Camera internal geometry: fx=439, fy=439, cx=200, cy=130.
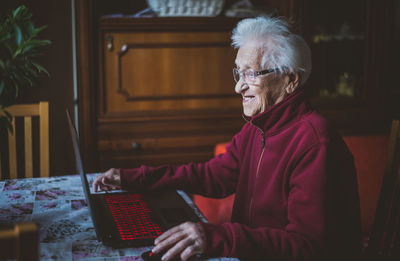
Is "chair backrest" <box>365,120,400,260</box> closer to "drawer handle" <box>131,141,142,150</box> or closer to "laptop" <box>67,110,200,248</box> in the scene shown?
"laptop" <box>67,110,200,248</box>

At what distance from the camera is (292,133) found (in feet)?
3.86

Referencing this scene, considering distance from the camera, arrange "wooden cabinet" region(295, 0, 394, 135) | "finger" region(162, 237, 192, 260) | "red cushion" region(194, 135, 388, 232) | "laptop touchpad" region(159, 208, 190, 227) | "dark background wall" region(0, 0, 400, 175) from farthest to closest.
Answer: "wooden cabinet" region(295, 0, 394, 135)
"dark background wall" region(0, 0, 400, 175)
"red cushion" region(194, 135, 388, 232)
"laptop touchpad" region(159, 208, 190, 227)
"finger" region(162, 237, 192, 260)

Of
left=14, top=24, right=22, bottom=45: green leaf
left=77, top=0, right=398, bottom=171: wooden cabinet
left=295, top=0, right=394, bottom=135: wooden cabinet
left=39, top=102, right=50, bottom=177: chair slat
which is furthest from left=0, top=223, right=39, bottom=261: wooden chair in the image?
left=295, top=0, right=394, bottom=135: wooden cabinet

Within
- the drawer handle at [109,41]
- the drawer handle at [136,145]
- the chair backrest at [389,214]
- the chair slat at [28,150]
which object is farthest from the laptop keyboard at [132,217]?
the drawer handle at [109,41]

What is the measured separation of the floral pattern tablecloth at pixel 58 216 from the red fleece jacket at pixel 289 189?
16cm

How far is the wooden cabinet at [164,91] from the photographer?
2.48 m

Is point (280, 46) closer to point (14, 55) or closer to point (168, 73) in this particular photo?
point (14, 55)

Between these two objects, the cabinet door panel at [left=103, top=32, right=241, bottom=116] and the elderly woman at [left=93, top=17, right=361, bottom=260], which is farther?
the cabinet door panel at [left=103, top=32, right=241, bottom=116]

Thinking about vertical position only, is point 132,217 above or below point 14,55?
below

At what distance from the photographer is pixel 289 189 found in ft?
3.75

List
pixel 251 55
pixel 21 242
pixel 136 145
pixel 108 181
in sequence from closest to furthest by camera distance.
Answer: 1. pixel 21 242
2. pixel 251 55
3. pixel 108 181
4. pixel 136 145

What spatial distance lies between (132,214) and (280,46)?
604 millimetres

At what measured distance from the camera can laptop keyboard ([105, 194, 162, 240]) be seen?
1031 mm

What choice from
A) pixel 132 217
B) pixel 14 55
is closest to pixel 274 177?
pixel 132 217
